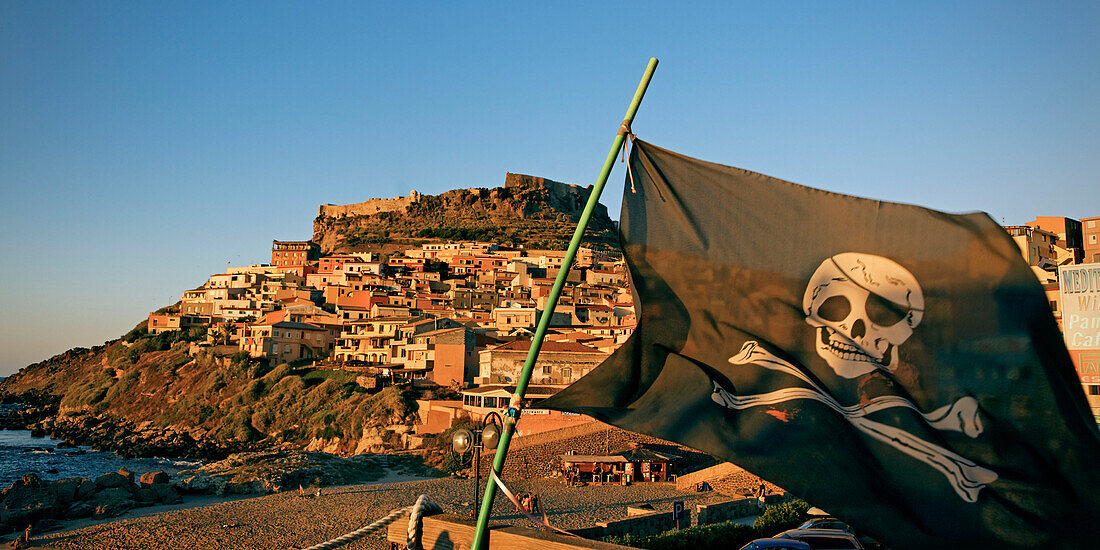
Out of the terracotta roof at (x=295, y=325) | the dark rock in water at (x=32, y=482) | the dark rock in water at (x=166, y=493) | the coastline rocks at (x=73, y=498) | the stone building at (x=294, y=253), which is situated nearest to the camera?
the coastline rocks at (x=73, y=498)

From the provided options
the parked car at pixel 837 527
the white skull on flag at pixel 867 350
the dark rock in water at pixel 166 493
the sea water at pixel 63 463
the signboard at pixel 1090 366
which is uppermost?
the white skull on flag at pixel 867 350

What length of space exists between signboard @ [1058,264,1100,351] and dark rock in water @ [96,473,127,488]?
39558mm

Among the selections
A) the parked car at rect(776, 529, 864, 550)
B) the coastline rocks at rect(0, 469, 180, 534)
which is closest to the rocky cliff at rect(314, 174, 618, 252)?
the coastline rocks at rect(0, 469, 180, 534)

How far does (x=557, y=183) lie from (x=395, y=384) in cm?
10890

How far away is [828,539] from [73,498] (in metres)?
29.0

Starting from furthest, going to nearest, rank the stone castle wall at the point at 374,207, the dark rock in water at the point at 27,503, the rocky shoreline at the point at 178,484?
1. the stone castle wall at the point at 374,207
2. the rocky shoreline at the point at 178,484
3. the dark rock in water at the point at 27,503

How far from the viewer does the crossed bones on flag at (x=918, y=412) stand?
3746 mm

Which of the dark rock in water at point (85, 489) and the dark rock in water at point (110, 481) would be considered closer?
the dark rock in water at point (85, 489)

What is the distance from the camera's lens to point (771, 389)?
4281mm

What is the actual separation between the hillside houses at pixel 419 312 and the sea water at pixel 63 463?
1521 cm

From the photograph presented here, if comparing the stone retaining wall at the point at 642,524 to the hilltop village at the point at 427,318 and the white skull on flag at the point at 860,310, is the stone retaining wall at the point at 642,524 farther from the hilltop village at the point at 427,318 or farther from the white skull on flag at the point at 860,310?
the hilltop village at the point at 427,318

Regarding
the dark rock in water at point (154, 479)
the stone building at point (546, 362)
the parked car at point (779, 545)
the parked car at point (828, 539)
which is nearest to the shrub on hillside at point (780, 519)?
the parked car at point (828, 539)

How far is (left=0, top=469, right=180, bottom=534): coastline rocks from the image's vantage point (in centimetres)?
2786

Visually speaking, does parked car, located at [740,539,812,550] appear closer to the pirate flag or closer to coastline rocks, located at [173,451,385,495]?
→ the pirate flag
